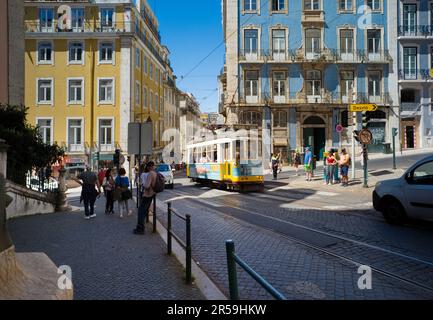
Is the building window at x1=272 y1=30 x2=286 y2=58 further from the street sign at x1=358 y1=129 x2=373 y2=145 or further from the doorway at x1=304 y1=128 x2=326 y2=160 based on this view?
the street sign at x1=358 y1=129 x2=373 y2=145

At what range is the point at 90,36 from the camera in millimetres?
39688

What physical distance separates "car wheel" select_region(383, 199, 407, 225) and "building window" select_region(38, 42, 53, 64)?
37.4 meters

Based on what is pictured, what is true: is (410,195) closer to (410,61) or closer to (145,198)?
(145,198)

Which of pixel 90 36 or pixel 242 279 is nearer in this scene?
pixel 242 279

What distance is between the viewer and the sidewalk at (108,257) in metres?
5.02

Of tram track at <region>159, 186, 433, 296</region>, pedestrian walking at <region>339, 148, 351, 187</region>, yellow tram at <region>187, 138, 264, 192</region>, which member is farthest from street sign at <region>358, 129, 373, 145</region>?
tram track at <region>159, 186, 433, 296</region>

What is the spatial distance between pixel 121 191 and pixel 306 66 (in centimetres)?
3125

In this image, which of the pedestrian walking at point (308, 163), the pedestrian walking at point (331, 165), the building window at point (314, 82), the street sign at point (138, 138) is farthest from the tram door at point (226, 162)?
the building window at point (314, 82)

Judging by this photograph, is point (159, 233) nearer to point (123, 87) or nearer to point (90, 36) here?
point (123, 87)

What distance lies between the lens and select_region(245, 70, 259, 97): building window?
39844 millimetres

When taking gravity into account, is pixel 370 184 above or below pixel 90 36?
below
